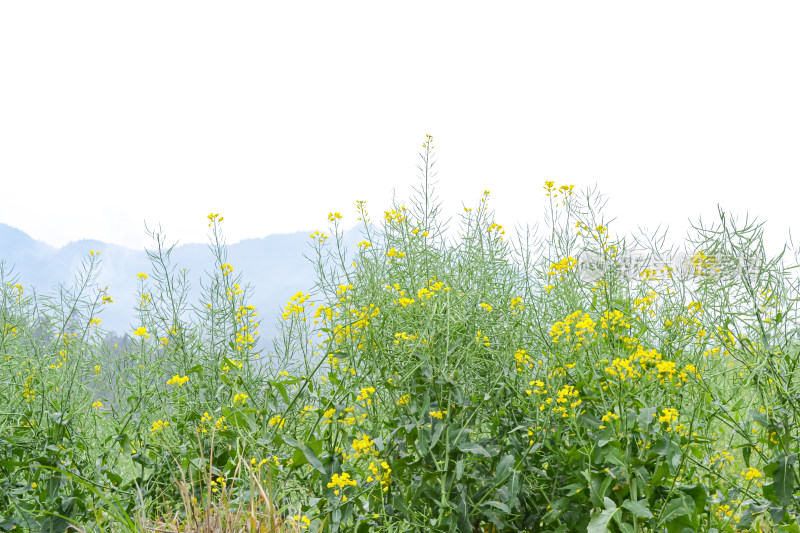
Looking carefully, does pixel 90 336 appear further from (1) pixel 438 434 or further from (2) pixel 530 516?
(2) pixel 530 516

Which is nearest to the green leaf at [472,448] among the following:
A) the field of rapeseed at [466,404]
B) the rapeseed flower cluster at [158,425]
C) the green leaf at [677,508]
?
the field of rapeseed at [466,404]

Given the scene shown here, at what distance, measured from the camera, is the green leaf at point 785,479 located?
1.95 metres

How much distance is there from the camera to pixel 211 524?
6.28 feet

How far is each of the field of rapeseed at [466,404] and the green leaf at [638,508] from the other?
0.04ft

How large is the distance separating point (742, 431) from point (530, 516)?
0.82m

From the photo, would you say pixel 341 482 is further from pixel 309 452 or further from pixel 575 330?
pixel 575 330

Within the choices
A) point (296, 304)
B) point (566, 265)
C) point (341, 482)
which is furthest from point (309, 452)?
point (566, 265)

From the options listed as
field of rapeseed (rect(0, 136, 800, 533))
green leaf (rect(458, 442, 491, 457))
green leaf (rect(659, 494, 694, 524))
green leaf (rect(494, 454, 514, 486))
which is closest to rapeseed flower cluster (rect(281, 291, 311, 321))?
field of rapeseed (rect(0, 136, 800, 533))

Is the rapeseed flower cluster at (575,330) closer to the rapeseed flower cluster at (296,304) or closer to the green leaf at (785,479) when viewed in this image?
the green leaf at (785,479)

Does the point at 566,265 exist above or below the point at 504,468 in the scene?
above

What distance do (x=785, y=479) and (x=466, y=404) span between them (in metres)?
1.06

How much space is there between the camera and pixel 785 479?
6.40ft

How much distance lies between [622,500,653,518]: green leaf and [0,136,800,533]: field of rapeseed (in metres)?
0.01

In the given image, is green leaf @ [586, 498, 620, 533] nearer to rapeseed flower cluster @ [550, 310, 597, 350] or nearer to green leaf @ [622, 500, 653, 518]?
green leaf @ [622, 500, 653, 518]
